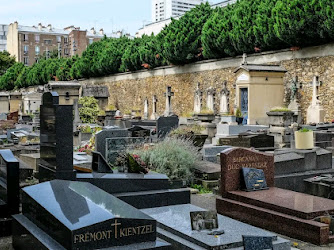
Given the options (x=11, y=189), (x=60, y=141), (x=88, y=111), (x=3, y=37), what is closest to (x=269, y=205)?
(x=60, y=141)

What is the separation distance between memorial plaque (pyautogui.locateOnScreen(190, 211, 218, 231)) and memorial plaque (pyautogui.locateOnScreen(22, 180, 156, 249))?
1.03m

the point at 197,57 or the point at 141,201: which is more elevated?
the point at 197,57

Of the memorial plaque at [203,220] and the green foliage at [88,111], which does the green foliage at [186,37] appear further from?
the memorial plaque at [203,220]

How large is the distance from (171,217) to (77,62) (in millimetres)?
49583

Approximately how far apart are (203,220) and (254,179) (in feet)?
7.39

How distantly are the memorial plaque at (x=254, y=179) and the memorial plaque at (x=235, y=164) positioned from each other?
123 millimetres

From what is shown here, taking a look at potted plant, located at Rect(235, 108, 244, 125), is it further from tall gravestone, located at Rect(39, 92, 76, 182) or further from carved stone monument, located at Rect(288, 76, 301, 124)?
tall gravestone, located at Rect(39, 92, 76, 182)

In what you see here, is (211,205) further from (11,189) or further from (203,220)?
(11,189)

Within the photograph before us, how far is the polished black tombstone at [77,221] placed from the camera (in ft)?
16.7

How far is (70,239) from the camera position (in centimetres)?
502

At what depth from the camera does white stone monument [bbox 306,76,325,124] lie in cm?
2395

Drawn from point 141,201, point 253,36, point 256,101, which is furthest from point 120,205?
point 253,36

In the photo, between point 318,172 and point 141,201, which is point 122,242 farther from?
point 318,172

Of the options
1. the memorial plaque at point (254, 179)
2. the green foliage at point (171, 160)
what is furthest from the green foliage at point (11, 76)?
the memorial plaque at point (254, 179)
